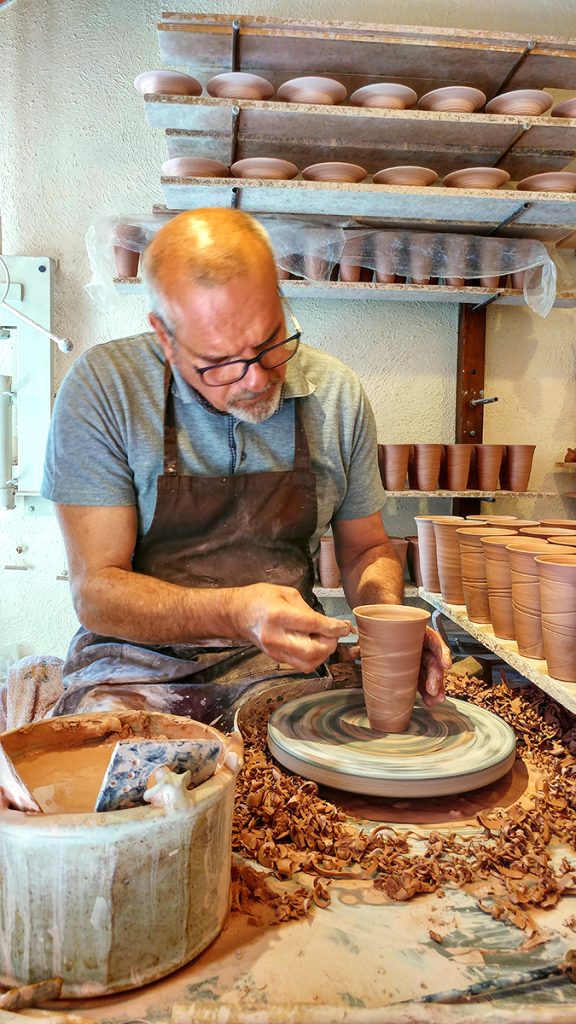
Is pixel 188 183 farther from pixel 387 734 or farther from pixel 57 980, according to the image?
pixel 57 980

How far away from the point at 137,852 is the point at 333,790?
0.60 metres

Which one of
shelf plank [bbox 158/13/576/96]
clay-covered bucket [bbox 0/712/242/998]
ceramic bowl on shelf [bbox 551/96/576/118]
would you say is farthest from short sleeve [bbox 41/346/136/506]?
ceramic bowl on shelf [bbox 551/96/576/118]

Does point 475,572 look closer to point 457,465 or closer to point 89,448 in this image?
point 89,448

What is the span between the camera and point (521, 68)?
3516 mm

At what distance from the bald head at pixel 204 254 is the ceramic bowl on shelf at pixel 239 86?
1.78 metres

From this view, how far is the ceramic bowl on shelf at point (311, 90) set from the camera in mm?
3240

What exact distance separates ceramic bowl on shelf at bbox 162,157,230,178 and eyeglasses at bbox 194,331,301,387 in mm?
1867

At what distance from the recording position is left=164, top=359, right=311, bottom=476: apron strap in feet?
6.38

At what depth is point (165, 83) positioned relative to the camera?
10.6 ft

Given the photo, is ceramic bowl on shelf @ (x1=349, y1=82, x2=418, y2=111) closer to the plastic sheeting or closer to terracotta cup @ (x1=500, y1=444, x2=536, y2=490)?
the plastic sheeting

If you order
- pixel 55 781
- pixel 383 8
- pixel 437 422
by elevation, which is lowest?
pixel 55 781

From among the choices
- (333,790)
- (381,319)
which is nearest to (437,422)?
(381,319)

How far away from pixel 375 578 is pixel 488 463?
6.10ft

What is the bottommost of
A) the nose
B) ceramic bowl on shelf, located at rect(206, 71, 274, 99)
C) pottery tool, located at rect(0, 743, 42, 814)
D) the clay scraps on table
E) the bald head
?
the clay scraps on table
